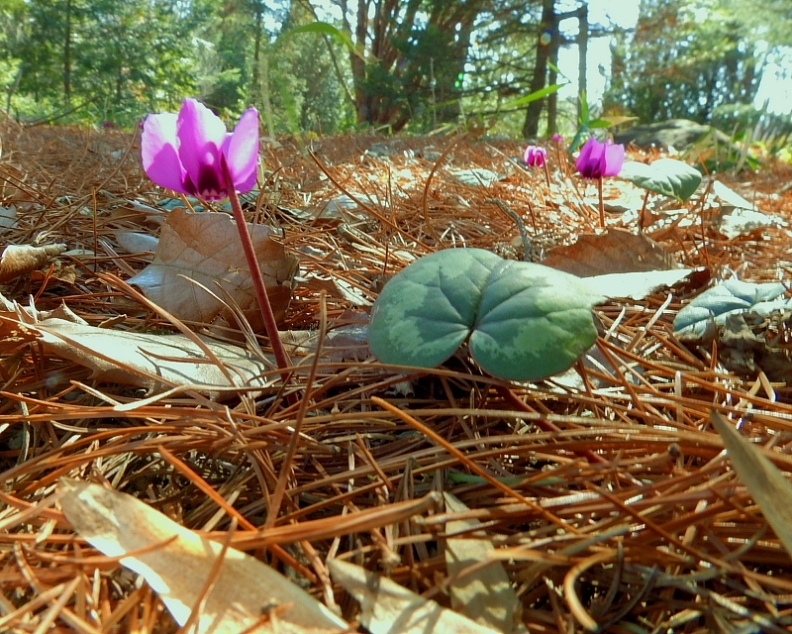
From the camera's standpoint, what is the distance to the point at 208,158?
812 mm

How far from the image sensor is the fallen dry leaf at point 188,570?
462 mm

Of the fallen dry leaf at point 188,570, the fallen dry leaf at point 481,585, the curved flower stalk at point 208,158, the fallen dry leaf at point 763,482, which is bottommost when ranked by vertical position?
the fallen dry leaf at point 481,585

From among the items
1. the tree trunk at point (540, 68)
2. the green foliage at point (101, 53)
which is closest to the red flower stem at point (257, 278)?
the tree trunk at point (540, 68)

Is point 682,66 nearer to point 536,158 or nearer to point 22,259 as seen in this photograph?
point 536,158

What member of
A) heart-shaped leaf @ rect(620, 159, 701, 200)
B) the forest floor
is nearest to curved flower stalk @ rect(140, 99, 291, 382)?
the forest floor

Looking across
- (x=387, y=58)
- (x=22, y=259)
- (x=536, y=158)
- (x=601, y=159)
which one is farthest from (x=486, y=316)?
(x=387, y=58)

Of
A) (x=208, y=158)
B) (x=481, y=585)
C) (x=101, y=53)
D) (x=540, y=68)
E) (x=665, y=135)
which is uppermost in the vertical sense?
(x=101, y=53)

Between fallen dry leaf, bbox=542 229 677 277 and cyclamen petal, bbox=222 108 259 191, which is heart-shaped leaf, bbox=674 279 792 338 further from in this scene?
cyclamen petal, bbox=222 108 259 191

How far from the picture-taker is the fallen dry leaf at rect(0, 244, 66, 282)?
107 centimetres

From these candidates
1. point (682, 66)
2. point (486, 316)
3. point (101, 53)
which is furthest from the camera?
point (682, 66)

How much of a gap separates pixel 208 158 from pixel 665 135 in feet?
30.3

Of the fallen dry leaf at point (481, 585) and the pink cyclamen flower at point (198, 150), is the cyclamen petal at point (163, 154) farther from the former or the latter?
the fallen dry leaf at point (481, 585)

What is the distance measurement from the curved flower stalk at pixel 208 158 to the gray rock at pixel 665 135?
324 inches

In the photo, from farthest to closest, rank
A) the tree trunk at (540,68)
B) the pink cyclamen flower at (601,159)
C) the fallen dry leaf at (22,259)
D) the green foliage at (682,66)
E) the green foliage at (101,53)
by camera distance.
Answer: the green foliage at (682,66), the green foliage at (101,53), the tree trunk at (540,68), the pink cyclamen flower at (601,159), the fallen dry leaf at (22,259)
